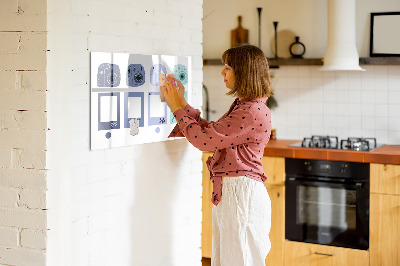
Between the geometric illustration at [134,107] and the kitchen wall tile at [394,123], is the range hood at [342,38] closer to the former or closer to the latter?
the kitchen wall tile at [394,123]

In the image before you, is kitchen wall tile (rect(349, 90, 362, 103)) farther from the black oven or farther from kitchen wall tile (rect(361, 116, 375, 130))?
the black oven

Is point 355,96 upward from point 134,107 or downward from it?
upward

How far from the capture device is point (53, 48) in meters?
2.28

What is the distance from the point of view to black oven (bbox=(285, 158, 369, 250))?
4.23 m

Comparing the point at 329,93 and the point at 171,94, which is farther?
the point at 329,93

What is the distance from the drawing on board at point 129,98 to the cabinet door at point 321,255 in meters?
1.91

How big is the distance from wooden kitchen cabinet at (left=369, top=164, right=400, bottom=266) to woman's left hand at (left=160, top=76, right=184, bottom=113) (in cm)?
187

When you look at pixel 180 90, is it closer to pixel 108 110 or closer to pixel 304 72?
pixel 108 110

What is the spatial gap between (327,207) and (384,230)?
1.43ft

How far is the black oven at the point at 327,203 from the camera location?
13.9 ft

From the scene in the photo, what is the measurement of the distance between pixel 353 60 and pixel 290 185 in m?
1.06

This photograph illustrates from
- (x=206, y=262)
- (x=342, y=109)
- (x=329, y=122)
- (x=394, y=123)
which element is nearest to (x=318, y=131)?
(x=329, y=122)

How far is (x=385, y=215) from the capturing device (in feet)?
13.6

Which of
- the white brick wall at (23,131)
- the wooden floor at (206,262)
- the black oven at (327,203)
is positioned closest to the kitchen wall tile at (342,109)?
the black oven at (327,203)
